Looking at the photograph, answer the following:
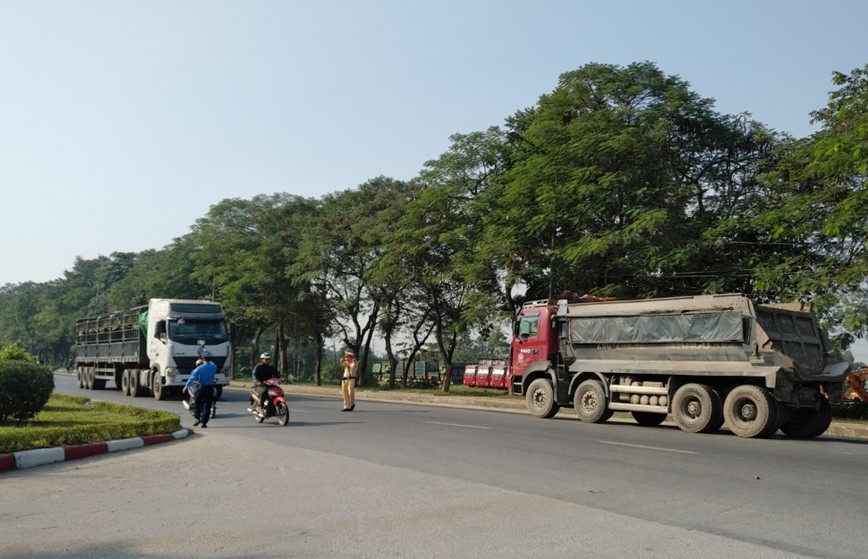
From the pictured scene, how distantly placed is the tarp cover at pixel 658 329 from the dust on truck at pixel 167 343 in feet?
36.2

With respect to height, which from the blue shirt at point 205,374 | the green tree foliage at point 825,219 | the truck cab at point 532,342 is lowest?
the blue shirt at point 205,374

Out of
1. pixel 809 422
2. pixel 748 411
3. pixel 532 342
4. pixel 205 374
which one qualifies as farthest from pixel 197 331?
pixel 809 422

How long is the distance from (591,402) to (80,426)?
37.5 ft

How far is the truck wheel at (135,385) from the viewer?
27.2m

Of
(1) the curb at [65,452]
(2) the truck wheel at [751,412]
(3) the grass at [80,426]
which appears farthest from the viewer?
(2) the truck wheel at [751,412]

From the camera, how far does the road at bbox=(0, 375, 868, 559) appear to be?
586 centimetres

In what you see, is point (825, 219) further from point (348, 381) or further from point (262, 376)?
point (262, 376)

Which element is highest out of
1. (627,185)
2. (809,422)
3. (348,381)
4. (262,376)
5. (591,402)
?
(627,185)

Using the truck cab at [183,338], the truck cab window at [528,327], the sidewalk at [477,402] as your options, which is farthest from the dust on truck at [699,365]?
the truck cab at [183,338]

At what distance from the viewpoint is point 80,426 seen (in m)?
12.5

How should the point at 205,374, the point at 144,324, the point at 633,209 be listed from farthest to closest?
the point at 144,324, the point at 633,209, the point at 205,374

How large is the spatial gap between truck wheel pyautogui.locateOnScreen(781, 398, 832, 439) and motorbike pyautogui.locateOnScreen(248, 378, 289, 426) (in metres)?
10.7

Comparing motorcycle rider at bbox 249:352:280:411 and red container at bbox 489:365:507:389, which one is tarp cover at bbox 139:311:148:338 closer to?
motorcycle rider at bbox 249:352:280:411

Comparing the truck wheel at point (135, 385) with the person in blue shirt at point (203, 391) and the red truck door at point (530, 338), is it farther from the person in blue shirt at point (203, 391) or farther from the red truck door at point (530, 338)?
the red truck door at point (530, 338)
